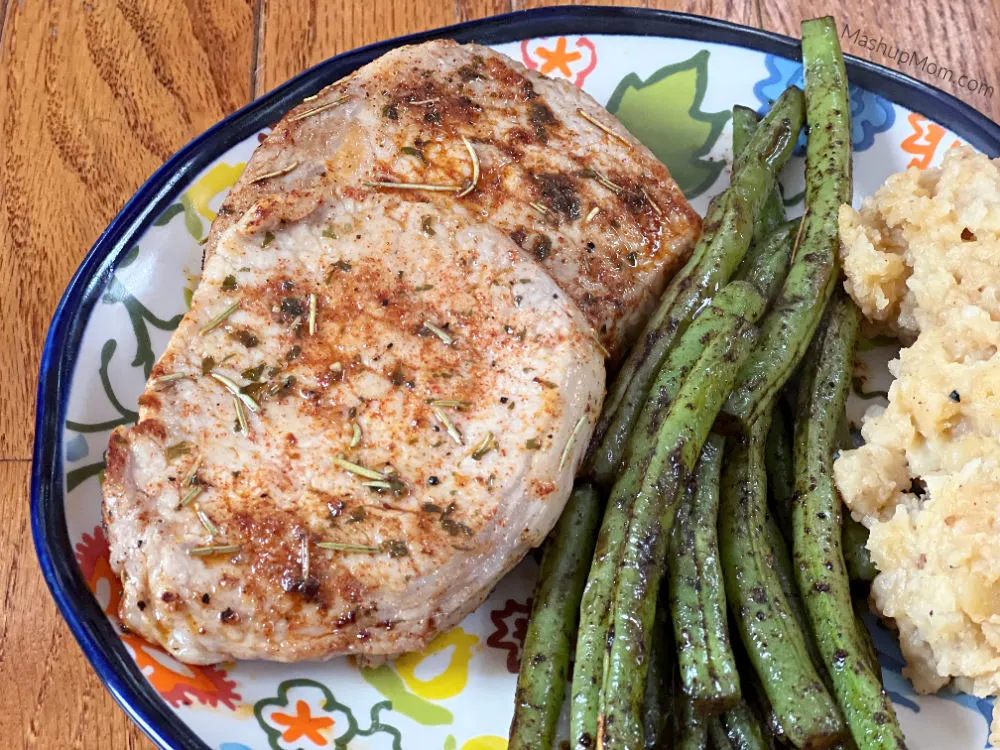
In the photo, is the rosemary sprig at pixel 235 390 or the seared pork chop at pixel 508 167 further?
the seared pork chop at pixel 508 167

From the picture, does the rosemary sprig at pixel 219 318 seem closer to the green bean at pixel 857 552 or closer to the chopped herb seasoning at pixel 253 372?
the chopped herb seasoning at pixel 253 372

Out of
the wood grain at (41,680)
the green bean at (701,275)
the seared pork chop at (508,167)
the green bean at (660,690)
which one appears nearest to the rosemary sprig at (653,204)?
the seared pork chop at (508,167)

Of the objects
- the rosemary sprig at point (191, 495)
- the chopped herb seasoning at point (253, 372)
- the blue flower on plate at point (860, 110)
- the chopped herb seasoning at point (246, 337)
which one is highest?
Result: the blue flower on plate at point (860, 110)

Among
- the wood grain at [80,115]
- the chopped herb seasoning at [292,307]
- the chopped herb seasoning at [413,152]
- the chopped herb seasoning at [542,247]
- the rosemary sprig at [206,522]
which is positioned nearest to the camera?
the rosemary sprig at [206,522]

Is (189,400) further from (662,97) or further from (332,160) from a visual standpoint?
(662,97)

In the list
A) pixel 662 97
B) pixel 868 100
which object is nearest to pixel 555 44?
pixel 662 97
